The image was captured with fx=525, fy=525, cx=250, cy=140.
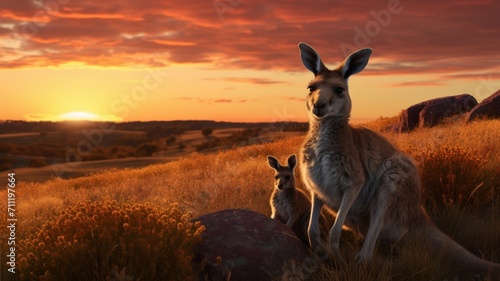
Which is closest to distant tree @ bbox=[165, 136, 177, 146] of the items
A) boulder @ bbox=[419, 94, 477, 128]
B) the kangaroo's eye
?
boulder @ bbox=[419, 94, 477, 128]

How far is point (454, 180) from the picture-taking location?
9125 mm

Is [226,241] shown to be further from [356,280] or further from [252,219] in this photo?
[356,280]

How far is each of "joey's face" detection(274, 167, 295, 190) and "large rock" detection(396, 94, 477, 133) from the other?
21.4 m

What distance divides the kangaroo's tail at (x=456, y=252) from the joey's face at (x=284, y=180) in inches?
89.7

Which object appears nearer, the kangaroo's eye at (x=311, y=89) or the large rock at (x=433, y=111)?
the kangaroo's eye at (x=311, y=89)

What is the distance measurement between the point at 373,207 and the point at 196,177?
1251cm

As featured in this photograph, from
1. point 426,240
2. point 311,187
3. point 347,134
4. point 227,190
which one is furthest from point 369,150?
point 227,190

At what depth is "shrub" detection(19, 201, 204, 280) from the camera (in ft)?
16.8

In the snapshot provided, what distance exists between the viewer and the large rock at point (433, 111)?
93.2 ft

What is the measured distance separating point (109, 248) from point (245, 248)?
1710 millimetres

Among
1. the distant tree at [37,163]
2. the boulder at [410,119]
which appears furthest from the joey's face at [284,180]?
the distant tree at [37,163]

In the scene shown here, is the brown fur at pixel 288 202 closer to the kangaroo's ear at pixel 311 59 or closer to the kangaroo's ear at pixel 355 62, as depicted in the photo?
the kangaroo's ear at pixel 311 59

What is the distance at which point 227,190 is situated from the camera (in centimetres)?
1170

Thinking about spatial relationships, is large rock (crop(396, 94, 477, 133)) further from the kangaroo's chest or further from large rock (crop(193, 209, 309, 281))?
large rock (crop(193, 209, 309, 281))
